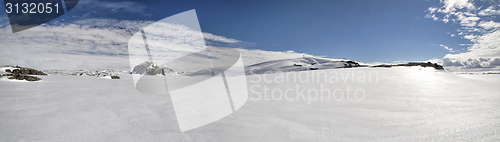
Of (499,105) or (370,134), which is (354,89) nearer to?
(499,105)

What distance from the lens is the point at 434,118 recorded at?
1879mm

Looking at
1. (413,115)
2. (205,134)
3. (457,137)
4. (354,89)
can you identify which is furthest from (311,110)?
(354,89)

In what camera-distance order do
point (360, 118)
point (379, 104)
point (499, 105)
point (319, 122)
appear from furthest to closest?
point (379, 104) → point (499, 105) → point (360, 118) → point (319, 122)

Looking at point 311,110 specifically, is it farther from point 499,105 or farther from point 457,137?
point 499,105

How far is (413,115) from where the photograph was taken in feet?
6.74

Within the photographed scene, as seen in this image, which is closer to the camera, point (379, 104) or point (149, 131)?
point (149, 131)

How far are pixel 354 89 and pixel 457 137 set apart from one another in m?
2.63

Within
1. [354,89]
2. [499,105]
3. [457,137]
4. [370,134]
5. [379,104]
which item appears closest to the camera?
[457,137]

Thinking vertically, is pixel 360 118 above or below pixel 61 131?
below

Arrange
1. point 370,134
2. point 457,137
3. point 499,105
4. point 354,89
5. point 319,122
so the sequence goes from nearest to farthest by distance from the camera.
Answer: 1. point 457,137
2. point 370,134
3. point 319,122
4. point 499,105
5. point 354,89

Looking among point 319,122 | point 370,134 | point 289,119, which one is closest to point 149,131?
point 289,119

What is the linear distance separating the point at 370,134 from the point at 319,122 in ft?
1.45

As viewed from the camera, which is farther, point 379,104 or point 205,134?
point 379,104

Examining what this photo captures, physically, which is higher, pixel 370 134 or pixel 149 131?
pixel 149 131
